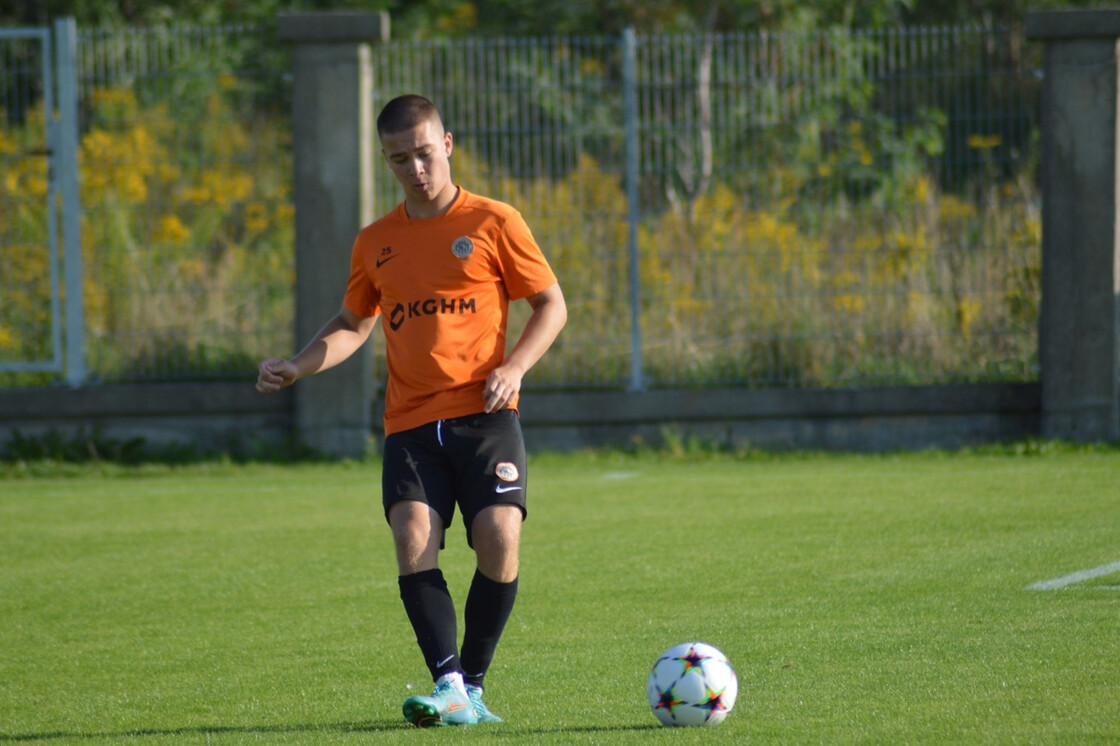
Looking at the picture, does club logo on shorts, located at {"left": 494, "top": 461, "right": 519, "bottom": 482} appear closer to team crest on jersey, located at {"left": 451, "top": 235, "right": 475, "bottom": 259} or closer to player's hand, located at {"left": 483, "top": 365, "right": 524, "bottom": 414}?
player's hand, located at {"left": 483, "top": 365, "right": 524, "bottom": 414}

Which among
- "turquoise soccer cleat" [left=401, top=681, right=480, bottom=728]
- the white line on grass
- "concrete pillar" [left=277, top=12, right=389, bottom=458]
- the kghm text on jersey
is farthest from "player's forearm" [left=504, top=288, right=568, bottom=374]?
"concrete pillar" [left=277, top=12, right=389, bottom=458]

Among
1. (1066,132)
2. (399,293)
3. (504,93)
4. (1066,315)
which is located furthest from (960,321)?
(399,293)

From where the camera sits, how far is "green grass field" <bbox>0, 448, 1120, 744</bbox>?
443cm

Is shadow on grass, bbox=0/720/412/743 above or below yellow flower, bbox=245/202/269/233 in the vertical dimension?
below

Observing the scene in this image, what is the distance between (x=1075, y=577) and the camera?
6324mm

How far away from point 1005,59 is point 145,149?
6.54 m

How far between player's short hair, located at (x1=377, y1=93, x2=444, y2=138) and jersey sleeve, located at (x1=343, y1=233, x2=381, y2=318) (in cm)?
47

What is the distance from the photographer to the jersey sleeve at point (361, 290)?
4.80 m

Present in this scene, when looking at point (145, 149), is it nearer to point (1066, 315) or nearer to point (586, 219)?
point (586, 219)

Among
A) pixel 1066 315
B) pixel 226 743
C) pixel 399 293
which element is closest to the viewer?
pixel 226 743

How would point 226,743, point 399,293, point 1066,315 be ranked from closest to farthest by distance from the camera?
point 226,743, point 399,293, point 1066,315

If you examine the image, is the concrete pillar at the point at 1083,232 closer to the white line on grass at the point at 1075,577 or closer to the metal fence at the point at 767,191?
the metal fence at the point at 767,191

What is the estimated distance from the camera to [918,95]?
1130 centimetres

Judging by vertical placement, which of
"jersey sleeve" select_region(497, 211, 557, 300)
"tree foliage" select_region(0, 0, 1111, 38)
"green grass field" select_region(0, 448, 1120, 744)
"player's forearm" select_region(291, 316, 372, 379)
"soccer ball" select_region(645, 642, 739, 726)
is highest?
"tree foliage" select_region(0, 0, 1111, 38)
